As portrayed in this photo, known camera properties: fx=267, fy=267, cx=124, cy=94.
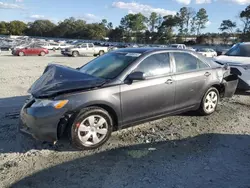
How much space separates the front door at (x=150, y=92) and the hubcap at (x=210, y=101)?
1.12 m

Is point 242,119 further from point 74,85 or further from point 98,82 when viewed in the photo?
point 74,85

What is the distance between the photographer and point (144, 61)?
15.6ft

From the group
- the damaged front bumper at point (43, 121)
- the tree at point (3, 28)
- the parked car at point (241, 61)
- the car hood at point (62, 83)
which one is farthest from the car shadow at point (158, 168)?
the tree at point (3, 28)

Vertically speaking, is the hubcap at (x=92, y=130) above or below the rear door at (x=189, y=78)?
below

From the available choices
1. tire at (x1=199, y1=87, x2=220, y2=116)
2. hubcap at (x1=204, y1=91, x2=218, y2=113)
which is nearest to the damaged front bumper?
tire at (x1=199, y1=87, x2=220, y2=116)

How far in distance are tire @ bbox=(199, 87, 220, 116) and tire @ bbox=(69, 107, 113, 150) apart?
233 centimetres

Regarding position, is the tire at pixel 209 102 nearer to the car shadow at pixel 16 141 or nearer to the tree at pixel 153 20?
the car shadow at pixel 16 141

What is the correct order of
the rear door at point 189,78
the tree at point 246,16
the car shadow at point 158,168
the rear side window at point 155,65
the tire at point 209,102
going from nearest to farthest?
the car shadow at point 158,168 < the rear side window at point 155,65 < the rear door at point 189,78 < the tire at point 209,102 < the tree at point 246,16

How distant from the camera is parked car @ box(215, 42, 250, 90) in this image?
299 inches

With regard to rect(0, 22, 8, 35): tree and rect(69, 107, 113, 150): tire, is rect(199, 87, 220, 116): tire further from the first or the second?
rect(0, 22, 8, 35): tree

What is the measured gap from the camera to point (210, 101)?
5.82m

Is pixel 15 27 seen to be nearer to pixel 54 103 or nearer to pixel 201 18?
pixel 201 18

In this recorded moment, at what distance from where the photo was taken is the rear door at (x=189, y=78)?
202 inches

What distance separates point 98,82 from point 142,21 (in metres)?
118
